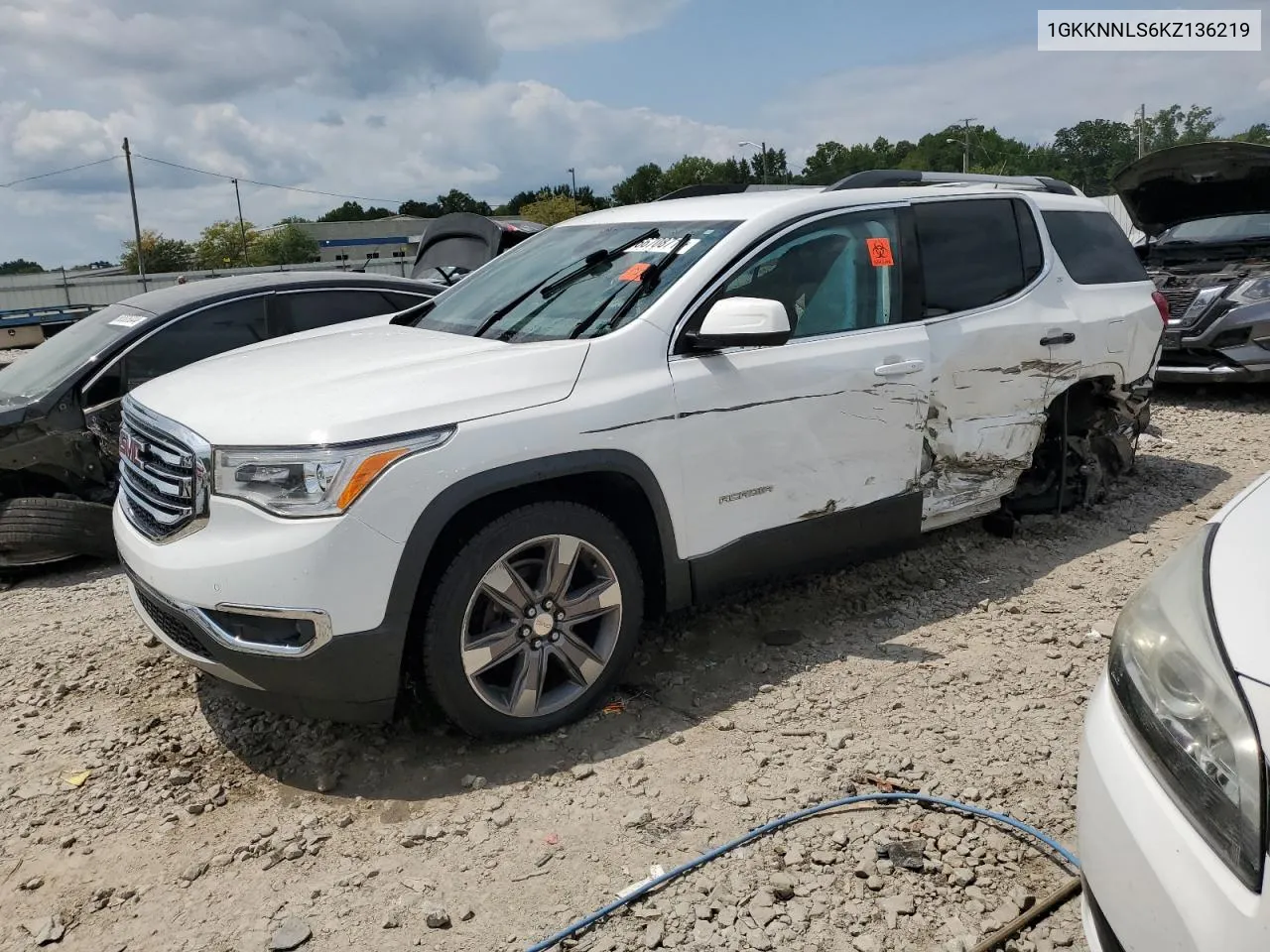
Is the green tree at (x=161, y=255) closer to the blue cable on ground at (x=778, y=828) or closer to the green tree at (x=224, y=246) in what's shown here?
the green tree at (x=224, y=246)

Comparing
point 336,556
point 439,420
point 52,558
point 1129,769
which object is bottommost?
point 52,558

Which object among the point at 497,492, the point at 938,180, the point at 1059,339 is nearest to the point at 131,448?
the point at 497,492

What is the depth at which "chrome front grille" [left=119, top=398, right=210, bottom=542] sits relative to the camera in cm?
301

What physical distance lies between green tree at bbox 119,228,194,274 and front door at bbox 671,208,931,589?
251 ft

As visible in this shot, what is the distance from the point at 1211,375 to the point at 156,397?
8.17 m

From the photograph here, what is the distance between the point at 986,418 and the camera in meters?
4.50

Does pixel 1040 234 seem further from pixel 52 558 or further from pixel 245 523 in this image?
pixel 52 558

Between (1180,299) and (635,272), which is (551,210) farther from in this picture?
(635,272)

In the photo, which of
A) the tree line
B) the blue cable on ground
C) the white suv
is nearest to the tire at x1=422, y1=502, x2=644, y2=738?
the white suv


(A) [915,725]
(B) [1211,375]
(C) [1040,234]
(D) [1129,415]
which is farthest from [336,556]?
(B) [1211,375]

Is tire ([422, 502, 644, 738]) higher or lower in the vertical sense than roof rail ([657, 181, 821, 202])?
lower

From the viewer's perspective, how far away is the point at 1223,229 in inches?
373

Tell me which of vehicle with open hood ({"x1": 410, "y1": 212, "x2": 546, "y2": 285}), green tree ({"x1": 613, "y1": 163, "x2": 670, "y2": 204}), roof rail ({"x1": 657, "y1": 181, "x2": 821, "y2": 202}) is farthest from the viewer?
green tree ({"x1": 613, "y1": 163, "x2": 670, "y2": 204})

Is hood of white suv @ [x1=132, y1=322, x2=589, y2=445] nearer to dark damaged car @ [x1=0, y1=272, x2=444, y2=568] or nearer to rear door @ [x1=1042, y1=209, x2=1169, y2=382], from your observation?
dark damaged car @ [x1=0, y1=272, x2=444, y2=568]
